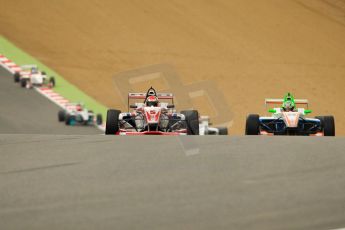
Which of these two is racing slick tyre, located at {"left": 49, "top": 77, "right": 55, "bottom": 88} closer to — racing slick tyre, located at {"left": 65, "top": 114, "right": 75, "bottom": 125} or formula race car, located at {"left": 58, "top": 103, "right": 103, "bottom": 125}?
formula race car, located at {"left": 58, "top": 103, "right": 103, "bottom": 125}

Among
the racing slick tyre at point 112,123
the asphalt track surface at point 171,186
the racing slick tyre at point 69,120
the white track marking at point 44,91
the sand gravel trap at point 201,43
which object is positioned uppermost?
the sand gravel trap at point 201,43

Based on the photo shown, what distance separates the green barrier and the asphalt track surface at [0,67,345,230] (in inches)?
810

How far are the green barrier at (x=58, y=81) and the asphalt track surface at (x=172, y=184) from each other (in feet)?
67.5

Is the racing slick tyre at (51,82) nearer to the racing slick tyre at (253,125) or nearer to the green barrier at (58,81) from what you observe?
the green barrier at (58,81)

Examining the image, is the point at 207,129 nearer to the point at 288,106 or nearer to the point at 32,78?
the point at 288,106

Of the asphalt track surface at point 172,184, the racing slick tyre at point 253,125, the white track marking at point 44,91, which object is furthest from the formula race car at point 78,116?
the asphalt track surface at point 172,184

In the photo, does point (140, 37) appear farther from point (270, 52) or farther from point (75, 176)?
point (75, 176)

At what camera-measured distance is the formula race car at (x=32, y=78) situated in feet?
98.1

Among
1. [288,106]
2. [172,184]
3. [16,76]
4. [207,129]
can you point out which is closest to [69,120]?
[207,129]

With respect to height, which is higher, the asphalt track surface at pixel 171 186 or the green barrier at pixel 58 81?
the green barrier at pixel 58 81

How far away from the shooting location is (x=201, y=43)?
127 feet

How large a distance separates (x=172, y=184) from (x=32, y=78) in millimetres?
23905

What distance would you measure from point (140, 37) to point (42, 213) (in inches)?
1301

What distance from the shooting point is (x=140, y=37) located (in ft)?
127
